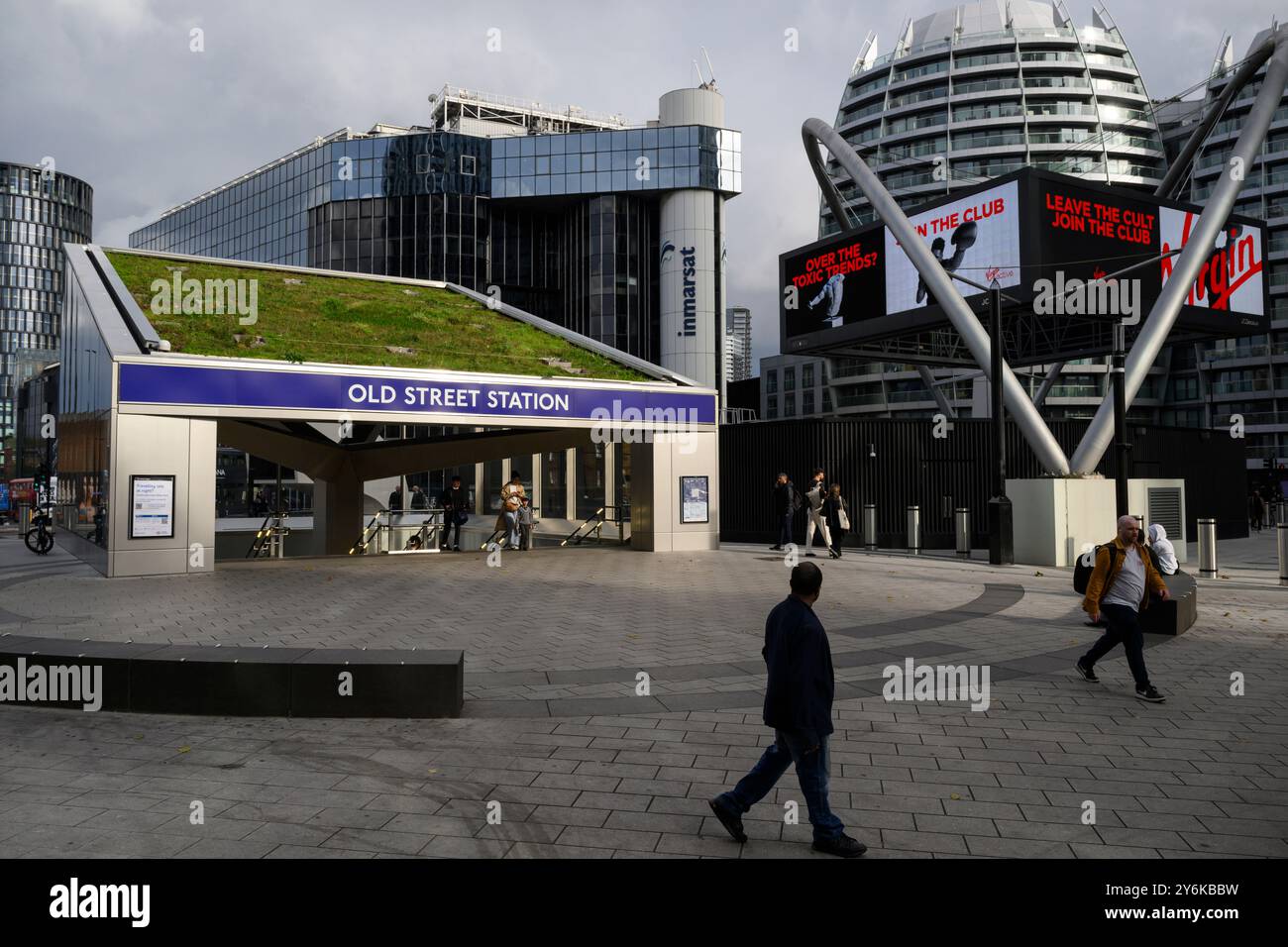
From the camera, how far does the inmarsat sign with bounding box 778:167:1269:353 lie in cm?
2514

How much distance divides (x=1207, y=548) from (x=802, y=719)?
1615cm

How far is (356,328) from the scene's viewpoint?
21.2m

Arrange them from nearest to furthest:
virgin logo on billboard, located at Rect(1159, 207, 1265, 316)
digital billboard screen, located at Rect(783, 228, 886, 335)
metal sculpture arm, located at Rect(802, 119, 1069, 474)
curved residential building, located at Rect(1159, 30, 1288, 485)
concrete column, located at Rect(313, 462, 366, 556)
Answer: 1. metal sculpture arm, located at Rect(802, 119, 1069, 474)
2. concrete column, located at Rect(313, 462, 366, 556)
3. virgin logo on billboard, located at Rect(1159, 207, 1265, 316)
4. digital billboard screen, located at Rect(783, 228, 886, 335)
5. curved residential building, located at Rect(1159, 30, 1288, 485)

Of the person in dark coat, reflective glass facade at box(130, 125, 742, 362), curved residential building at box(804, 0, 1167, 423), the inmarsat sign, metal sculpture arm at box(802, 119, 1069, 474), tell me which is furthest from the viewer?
curved residential building at box(804, 0, 1167, 423)

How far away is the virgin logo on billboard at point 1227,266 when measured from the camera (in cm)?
2747

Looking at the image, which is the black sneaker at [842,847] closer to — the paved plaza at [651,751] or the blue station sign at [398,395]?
the paved plaza at [651,751]

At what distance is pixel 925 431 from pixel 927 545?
3.10 meters

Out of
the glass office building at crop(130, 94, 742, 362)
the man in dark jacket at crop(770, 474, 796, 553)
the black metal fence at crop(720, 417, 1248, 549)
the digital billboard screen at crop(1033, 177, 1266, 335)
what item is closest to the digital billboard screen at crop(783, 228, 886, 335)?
the digital billboard screen at crop(1033, 177, 1266, 335)

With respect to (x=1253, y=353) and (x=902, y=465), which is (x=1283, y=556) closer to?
(x=902, y=465)

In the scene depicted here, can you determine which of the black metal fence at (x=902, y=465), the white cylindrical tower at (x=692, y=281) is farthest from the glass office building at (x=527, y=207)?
the black metal fence at (x=902, y=465)

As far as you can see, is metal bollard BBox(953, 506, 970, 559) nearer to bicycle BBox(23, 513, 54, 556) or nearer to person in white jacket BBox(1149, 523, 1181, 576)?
person in white jacket BBox(1149, 523, 1181, 576)

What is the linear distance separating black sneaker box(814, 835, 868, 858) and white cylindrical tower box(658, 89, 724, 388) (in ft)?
199

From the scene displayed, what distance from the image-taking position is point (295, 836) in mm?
4535
